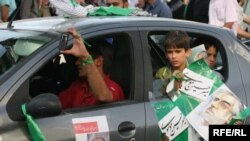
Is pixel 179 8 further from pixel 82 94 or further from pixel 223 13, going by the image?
pixel 82 94

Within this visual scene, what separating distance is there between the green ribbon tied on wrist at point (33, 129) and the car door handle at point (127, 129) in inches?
22.6

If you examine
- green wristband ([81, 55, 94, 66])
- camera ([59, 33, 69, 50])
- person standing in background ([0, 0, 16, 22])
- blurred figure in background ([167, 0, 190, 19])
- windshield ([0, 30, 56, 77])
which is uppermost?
camera ([59, 33, 69, 50])

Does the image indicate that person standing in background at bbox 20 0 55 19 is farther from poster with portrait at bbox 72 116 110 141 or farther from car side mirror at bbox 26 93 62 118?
car side mirror at bbox 26 93 62 118

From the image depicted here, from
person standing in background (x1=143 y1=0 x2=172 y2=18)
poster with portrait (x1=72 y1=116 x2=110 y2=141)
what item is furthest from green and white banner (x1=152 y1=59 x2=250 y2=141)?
person standing in background (x1=143 y1=0 x2=172 y2=18)

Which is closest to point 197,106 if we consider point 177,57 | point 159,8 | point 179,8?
point 177,57

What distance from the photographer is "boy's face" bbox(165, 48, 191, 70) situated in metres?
4.14

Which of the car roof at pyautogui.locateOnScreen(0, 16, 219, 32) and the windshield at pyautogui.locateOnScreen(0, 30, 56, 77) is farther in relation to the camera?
the car roof at pyautogui.locateOnScreen(0, 16, 219, 32)

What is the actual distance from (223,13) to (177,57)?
3.50 meters

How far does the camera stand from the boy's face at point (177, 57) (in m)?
4.14

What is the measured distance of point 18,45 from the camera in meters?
3.70

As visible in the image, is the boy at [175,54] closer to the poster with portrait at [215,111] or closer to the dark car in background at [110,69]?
the dark car in background at [110,69]

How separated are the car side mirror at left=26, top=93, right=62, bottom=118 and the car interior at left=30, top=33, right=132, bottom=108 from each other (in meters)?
0.51

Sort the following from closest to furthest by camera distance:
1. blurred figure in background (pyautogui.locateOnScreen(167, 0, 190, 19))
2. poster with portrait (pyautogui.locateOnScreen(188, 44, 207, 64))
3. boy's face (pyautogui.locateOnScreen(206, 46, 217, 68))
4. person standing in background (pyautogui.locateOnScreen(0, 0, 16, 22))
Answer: poster with portrait (pyautogui.locateOnScreen(188, 44, 207, 64)) → boy's face (pyautogui.locateOnScreen(206, 46, 217, 68)) → person standing in background (pyautogui.locateOnScreen(0, 0, 16, 22)) → blurred figure in background (pyautogui.locateOnScreen(167, 0, 190, 19))

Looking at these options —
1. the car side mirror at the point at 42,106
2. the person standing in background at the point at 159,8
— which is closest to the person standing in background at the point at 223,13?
the person standing in background at the point at 159,8
